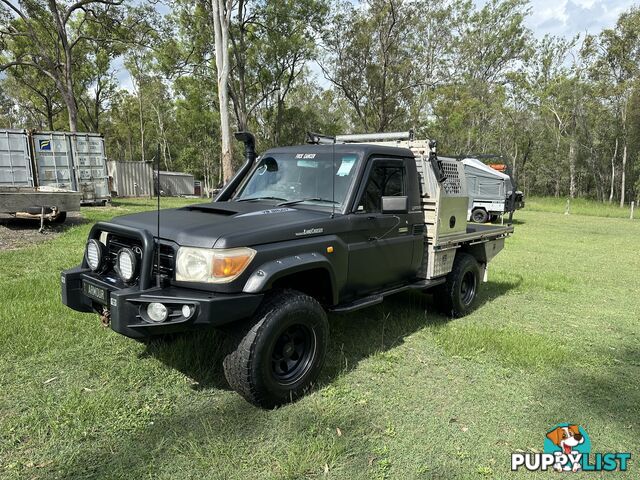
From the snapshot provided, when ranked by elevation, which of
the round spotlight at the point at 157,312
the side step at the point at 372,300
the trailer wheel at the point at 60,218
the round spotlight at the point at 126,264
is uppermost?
the round spotlight at the point at 126,264

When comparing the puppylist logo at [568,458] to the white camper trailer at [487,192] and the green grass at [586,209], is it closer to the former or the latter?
the white camper trailer at [487,192]

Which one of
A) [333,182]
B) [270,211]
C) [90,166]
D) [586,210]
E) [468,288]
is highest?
[90,166]

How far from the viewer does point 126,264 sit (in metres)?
3.15

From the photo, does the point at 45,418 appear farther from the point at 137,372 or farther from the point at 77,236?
the point at 77,236

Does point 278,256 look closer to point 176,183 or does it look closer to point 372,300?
point 372,300

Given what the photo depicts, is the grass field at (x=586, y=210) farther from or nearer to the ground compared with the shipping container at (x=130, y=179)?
nearer to the ground

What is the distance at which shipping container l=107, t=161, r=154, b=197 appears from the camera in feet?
84.2

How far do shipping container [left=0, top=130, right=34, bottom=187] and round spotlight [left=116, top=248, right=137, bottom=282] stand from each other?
13.3 meters

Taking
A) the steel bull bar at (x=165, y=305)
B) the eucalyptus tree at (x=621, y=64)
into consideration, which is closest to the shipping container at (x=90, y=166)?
the steel bull bar at (x=165, y=305)

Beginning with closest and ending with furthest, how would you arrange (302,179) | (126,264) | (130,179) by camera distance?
(126,264) → (302,179) → (130,179)

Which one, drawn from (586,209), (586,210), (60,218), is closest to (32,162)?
(60,218)

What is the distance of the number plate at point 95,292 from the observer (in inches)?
124

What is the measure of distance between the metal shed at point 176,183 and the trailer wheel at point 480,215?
70.9 feet

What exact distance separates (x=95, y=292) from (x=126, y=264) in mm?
361
